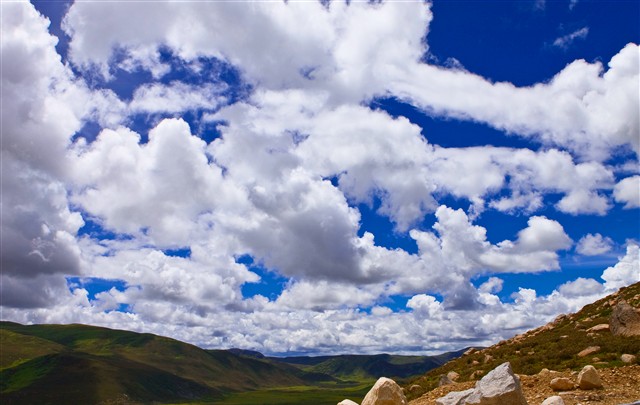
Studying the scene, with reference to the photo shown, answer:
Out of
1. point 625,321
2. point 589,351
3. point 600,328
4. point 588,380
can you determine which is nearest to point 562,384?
point 588,380

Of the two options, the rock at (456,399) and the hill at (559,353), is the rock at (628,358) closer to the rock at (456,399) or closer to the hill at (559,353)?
the hill at (559,353)

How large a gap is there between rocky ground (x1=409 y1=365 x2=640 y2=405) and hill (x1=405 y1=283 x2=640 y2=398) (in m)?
2.68

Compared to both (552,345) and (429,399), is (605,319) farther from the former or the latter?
(429,399)

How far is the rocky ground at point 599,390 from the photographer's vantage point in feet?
77.4

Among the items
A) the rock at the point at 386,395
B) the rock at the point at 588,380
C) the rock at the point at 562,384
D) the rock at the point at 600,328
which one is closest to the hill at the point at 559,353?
the rock at the point at 600,328

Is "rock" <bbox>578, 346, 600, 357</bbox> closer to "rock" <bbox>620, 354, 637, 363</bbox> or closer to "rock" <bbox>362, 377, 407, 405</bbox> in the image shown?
"rock" <bbox>620, 354, 637, 363</bbox>

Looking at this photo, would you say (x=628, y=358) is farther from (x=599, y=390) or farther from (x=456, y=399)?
(x=456, y=399)

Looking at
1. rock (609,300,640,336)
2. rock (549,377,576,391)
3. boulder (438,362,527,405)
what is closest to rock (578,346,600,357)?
rock (609,300,640,336)

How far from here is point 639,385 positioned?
26094 mm

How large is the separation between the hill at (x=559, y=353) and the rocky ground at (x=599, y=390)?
105 inches

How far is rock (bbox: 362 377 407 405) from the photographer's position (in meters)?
22.3

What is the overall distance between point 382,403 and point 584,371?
1141cm

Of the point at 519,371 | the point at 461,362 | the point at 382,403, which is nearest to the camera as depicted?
the point at 382,403

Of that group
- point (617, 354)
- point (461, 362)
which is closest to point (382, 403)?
point (617, 354)
